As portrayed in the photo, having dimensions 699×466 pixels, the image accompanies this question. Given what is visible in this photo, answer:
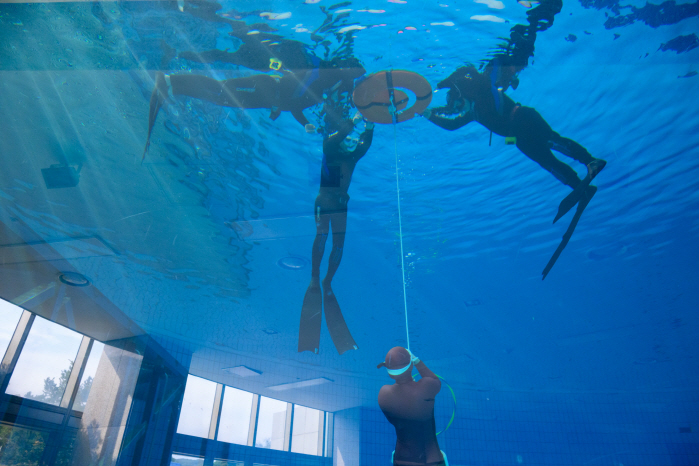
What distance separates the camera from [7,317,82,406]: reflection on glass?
9656mm

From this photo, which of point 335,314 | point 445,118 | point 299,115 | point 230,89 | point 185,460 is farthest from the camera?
point 185,460

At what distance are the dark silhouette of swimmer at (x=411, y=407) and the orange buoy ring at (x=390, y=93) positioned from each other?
13.3 ft

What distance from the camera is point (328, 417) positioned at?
71.6 ft

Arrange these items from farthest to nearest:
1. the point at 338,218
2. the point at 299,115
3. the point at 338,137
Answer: the point at 338,218
the point at 338,137
the point at 299,115

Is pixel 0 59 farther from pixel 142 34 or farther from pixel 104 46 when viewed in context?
pixel 142 34

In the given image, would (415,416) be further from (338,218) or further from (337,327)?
(338,218)

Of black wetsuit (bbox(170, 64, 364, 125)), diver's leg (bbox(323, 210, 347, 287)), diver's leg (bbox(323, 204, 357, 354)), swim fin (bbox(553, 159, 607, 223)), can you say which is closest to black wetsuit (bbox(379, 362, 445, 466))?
diver's leg (bbox(323, 204, 357, 354))

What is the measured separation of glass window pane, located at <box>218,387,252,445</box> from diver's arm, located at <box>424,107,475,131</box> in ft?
55.3

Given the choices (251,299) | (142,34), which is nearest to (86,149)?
(142,34)

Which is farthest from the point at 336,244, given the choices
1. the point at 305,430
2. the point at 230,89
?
the point at 305,430

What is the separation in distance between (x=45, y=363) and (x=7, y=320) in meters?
1.64

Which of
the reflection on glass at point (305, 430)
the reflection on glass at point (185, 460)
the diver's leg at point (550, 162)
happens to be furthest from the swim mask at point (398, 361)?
the reflection on glass at point (305, 430)

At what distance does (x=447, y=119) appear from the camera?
645 cm

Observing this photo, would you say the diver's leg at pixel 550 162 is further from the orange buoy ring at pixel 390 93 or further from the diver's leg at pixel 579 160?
the orange buoy ring at pixel 390 93
